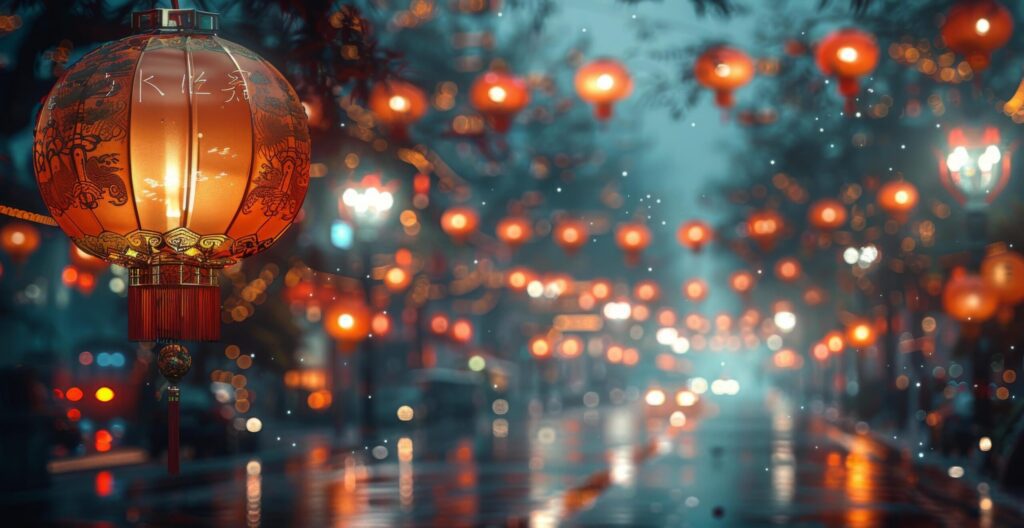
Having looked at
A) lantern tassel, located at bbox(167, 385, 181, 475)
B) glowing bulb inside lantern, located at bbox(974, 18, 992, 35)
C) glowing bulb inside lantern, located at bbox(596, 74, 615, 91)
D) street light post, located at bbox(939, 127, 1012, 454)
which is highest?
glowing bulb inside lantern, located at bbox(596, 74, 615, 91)

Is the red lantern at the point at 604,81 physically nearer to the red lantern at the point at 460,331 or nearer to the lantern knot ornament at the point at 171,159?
the lantern knot ornament at the point at 171,159

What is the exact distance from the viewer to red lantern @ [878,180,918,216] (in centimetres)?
2958

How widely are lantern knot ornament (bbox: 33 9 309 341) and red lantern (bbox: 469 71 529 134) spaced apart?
12385 mm

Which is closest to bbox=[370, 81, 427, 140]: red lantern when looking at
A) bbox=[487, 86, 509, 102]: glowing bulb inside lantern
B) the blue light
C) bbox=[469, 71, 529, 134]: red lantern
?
bbox=[469, 71, 529, 134]: red lantern

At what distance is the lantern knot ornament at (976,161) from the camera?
723 inches

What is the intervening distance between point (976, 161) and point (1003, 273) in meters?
4.68

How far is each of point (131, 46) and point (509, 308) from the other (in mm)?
70271

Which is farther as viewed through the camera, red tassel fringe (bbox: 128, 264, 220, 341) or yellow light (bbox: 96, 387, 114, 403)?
yellow light (bbox: 96, 387, 114, 403)

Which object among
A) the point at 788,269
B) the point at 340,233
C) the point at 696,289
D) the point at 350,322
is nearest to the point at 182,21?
the point at 350,322

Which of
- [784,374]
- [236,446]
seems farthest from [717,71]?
[784,374]

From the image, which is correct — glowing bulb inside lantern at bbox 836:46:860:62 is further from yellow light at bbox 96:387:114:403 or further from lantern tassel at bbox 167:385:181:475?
yellow light at bbox 96:387:114:403

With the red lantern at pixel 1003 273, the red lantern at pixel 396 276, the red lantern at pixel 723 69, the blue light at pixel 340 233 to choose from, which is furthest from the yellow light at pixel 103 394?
the red lantern at pixel 723 69

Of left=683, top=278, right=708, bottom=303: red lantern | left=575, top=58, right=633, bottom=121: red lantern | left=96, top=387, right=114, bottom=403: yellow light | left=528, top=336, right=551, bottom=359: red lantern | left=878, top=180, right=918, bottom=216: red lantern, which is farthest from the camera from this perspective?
left=528, top=336, right=551, bottom=359: red lantern

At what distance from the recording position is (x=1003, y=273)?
2266 centimetres
